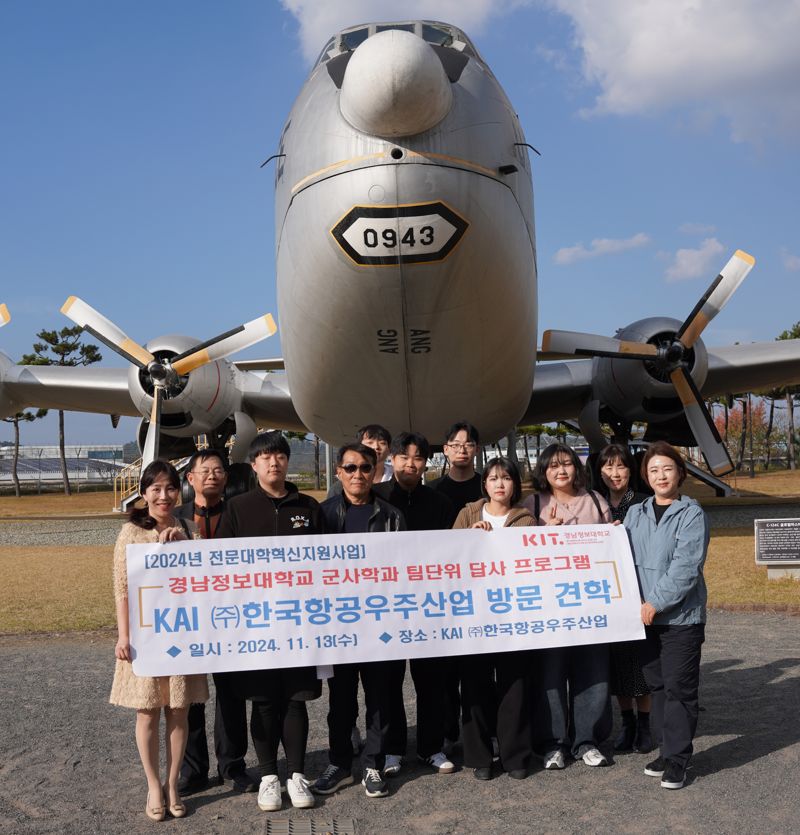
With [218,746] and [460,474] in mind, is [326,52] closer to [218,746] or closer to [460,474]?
[460,474]

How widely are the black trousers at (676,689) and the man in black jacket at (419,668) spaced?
1.27m

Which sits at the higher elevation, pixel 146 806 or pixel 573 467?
pixel 573 467

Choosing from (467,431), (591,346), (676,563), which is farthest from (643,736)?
(591,346)

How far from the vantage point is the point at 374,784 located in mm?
4379

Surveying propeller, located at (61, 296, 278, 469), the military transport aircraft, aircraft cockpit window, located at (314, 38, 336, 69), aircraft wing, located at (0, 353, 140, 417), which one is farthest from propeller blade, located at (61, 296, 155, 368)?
aircraft cockpit window, located at (314, 38, 336, 69)

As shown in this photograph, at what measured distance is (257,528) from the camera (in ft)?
15.2

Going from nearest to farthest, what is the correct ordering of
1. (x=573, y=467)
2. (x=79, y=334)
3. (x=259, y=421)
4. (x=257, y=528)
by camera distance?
(x=257, y=528) < (x=573, y=467) < (x=259, y=421) < (x=79, y=334)

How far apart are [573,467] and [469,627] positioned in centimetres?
125

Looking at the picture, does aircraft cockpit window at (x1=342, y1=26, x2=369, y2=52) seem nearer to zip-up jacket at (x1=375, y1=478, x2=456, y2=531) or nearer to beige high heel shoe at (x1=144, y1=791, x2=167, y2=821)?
zip-up jacket at (x1=375, y1=478, x2=456, y2=531)

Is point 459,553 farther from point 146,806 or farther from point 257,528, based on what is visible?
point 146,806

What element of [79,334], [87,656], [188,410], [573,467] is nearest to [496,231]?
[573,467]

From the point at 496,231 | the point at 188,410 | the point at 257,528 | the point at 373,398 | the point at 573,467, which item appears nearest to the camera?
the point at 257,528

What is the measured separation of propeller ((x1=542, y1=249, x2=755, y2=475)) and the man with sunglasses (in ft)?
33.3

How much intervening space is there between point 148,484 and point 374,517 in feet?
4.41
